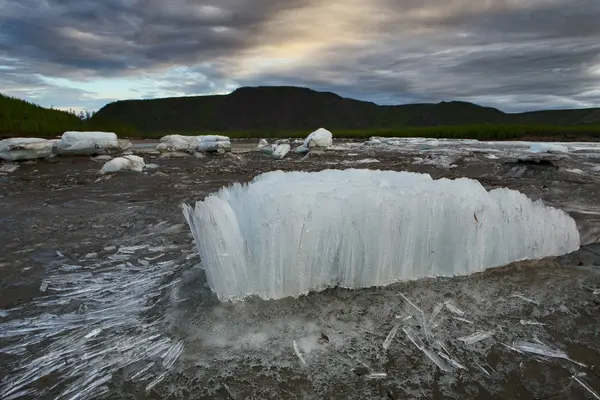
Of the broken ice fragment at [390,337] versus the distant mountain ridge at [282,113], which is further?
the distant mountain ridge at [282,113]

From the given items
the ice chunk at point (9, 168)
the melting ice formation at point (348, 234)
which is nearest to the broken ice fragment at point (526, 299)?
the melting ice formation at point (348, 234)

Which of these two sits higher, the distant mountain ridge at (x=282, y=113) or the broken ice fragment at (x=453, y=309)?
the distant mountain ridge at (x=282, y=113)

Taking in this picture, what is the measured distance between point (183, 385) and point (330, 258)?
132 cm

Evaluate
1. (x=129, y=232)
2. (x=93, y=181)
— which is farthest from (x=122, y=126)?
(x=129, y=232)

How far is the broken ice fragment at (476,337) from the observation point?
2326 millimetres

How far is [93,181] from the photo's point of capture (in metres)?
9.78

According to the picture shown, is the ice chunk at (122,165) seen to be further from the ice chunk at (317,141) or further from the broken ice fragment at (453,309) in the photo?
the broken ice fragment at (453,309)

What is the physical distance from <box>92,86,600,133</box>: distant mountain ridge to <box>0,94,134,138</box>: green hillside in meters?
76.7

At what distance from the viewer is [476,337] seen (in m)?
2.37

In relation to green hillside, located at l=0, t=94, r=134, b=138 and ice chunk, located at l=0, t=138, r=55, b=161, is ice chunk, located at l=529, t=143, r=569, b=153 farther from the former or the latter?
green hillside, located at l=0, t=94, r=134, b=138

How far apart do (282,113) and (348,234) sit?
409ft

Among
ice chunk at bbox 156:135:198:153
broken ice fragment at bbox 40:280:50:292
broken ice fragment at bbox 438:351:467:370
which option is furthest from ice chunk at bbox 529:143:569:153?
broken ice fragment at bbox 40:280:50:292

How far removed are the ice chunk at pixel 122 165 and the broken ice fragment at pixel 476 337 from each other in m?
10.8

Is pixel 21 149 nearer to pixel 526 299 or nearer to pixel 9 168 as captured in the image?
pixel 9 168
